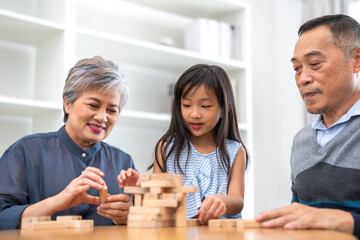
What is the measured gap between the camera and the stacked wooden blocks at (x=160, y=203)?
1.20 m

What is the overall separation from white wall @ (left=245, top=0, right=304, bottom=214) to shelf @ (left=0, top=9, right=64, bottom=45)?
2.04 metres

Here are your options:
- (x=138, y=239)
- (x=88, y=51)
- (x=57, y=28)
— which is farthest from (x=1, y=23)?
(x=138, y=239)

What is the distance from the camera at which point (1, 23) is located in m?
2.50

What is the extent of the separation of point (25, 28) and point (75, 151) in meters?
1.07

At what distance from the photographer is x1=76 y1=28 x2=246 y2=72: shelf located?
9.22ft

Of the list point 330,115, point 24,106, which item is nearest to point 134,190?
point 330,115

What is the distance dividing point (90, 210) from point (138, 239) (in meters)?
0.93

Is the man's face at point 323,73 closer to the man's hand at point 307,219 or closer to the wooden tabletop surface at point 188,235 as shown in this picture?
the man's hand at point 307,219

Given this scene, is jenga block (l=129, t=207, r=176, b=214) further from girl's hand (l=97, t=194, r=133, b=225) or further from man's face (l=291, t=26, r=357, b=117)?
man's face (l=291, t=26, r=357, b=117)

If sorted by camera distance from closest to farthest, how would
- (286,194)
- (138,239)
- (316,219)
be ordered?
(138,239)
(316,219)
(286,194)

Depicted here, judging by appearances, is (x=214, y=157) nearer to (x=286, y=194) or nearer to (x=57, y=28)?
(x=57, y=28)

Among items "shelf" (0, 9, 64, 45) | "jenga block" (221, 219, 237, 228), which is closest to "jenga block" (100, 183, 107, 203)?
"jenga block" (221, 219, 237, 228)

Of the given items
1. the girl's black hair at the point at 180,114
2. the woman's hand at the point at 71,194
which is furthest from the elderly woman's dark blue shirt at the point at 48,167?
the girl's black hair at the point at 180,114

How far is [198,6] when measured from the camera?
11.3 feet
